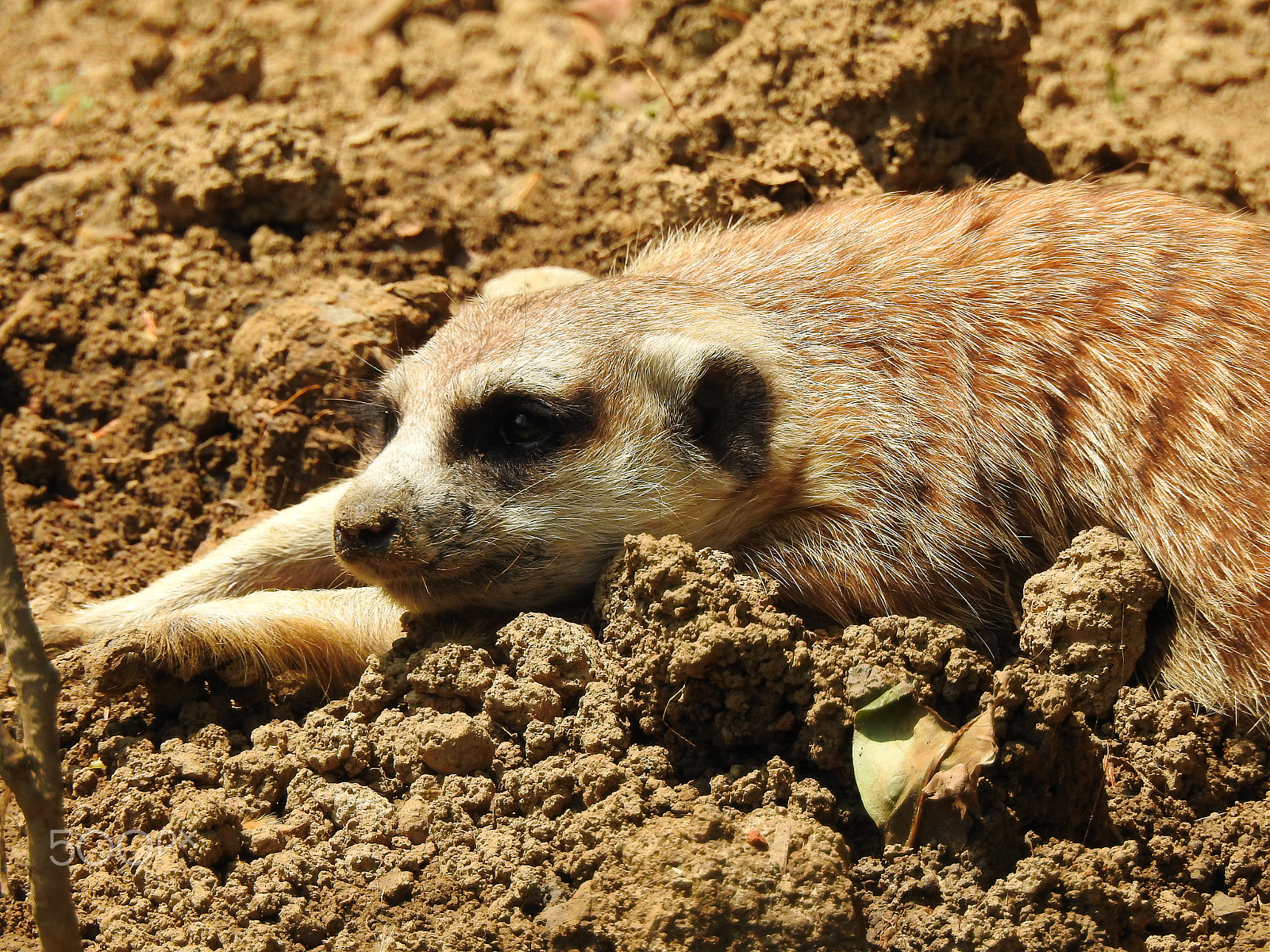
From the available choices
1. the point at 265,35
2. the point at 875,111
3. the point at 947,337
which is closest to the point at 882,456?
the point at 947,337

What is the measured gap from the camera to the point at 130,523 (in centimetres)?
494

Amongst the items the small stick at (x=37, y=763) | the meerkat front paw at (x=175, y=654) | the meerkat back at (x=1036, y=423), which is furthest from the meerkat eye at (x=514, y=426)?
the small stick at (x=37, y=763)

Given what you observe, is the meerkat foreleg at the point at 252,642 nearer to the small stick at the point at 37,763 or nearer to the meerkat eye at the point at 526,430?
the meerkat eye at the point at 526,430

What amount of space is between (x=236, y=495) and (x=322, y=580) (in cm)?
70

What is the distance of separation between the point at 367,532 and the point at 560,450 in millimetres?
664

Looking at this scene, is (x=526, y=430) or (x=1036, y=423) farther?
(x=1036, y=423)

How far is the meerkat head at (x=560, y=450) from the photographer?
11.9ft

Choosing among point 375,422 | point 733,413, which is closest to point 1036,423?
point 733,413

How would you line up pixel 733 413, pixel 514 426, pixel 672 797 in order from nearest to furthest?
pixel 672 797
pixel 514 426
pixel 733 413

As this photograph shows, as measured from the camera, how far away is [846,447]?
3.97 metres

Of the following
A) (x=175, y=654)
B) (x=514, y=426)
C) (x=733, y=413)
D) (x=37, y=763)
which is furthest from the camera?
(x=733, y=413)

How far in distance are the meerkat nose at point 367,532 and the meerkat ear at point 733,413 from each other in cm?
104

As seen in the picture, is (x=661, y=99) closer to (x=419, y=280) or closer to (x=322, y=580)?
(x=419, y=280)

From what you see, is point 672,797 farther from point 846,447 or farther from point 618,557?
point 846,447
